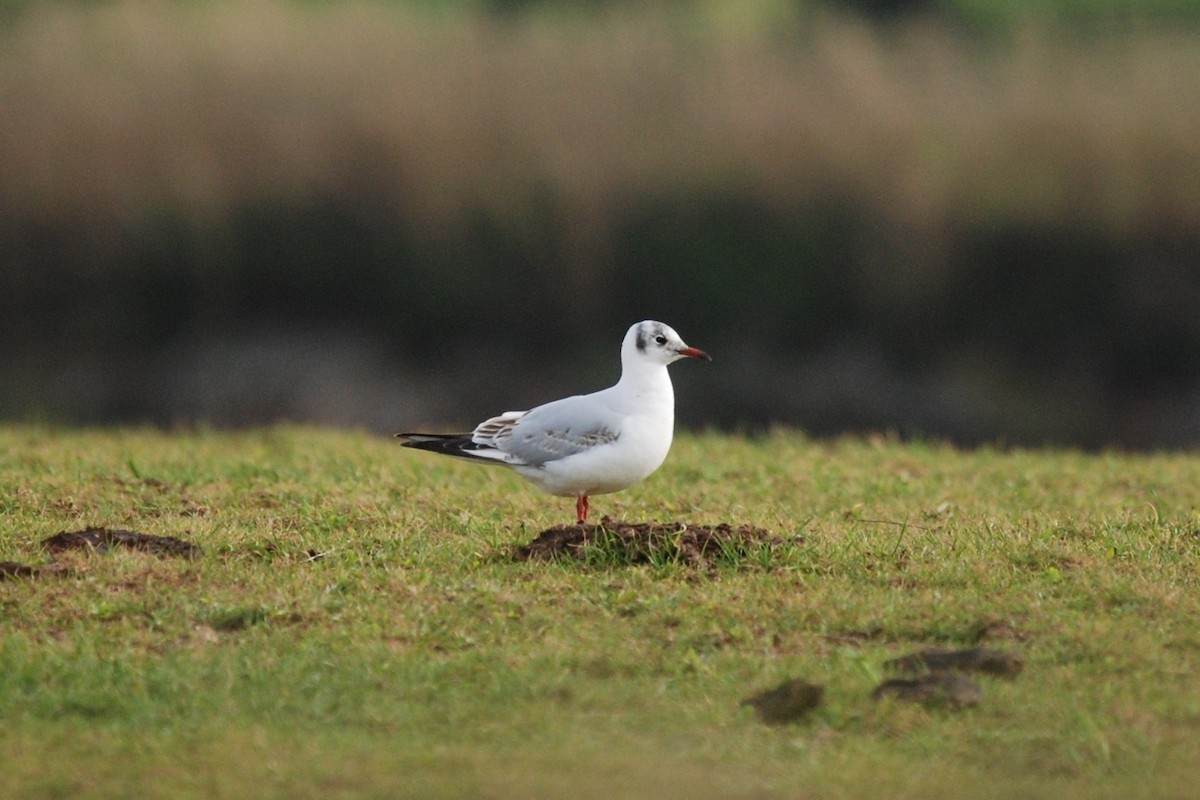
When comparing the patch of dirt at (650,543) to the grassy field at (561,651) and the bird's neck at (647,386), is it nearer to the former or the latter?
the grassy field at (561,651)

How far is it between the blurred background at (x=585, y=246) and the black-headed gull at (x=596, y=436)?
5.78 meters

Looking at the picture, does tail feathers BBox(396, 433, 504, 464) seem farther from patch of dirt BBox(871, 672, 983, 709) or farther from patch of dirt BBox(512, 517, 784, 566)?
patch of dirt BBox(871, 672, 983, 709)

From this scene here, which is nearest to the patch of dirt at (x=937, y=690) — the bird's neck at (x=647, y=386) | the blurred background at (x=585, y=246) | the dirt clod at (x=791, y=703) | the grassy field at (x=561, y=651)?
the grassy field at (x=561, y=651)

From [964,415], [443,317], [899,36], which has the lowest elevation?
[964,415]

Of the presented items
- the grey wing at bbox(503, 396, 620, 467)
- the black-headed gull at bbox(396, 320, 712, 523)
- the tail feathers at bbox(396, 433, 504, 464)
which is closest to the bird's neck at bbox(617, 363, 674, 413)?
the black-headed gull at bbox(396, 320, 712, 523)

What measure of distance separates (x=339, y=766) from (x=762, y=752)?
104 cm

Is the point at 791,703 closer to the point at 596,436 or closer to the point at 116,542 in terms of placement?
the point at 596,436

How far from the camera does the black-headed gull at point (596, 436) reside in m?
5.84

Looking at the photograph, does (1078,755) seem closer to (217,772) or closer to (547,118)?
(217,772)

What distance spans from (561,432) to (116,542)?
1.60 m

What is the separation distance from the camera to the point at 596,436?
19.3 ft

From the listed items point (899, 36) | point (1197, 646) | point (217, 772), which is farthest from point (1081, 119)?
point (217, 772)

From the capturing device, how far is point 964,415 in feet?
39.2

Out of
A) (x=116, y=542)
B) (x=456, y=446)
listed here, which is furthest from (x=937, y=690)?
(x=116, y=542)
